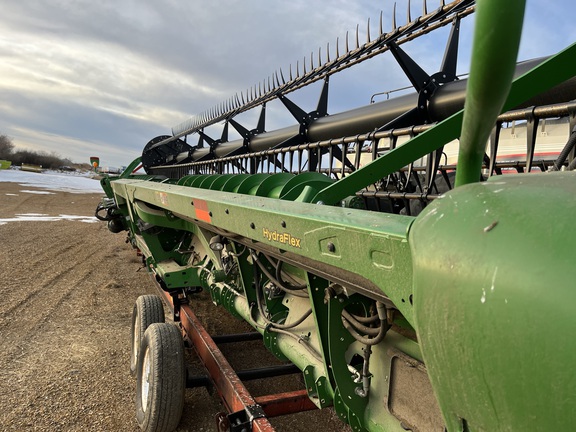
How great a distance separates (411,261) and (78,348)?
4.17m

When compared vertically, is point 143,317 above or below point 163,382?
above

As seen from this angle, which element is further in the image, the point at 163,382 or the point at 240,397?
the point at 163,382

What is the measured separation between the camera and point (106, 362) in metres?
3.98

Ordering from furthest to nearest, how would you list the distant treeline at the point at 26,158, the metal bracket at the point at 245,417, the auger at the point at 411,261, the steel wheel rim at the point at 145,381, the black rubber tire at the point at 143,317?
the distant treeline at the point at 26,158, the black rubber tire at the point at 143,317, the steel wheel rim at the point at 145,381, the metal bracket at the point at 245,417, the auger at the point at 411,261

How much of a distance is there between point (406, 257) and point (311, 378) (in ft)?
4.81

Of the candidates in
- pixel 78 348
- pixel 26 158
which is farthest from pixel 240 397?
pixel 26 158

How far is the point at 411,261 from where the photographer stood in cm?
99


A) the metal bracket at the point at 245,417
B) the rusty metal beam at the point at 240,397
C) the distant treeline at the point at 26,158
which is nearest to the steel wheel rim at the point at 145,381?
the rusty metal beam at the point at 240,397

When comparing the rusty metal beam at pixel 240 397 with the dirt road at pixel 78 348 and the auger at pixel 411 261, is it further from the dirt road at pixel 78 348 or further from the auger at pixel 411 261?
the dirt road at pixel 78 348

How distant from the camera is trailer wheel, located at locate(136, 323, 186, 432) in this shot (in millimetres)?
2727

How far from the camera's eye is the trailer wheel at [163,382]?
107 inches

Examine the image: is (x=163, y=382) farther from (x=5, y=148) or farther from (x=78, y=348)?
(x=5, y=148)

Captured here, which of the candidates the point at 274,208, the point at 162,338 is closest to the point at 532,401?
the point at 274,208

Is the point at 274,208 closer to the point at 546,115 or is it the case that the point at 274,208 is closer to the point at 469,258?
the point at 469,258
